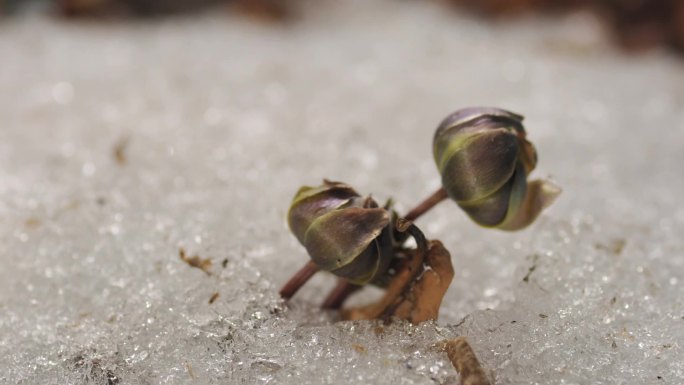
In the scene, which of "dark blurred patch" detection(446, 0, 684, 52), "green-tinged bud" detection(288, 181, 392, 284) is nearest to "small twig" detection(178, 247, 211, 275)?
"green-tinged bud" detection(288, 181, 392, 284)

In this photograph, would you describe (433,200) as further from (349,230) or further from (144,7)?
(144,7)

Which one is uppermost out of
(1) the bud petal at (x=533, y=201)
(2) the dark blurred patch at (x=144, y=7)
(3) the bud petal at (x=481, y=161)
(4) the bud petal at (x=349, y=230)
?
(3) the bud petal at (x=481, y=161)

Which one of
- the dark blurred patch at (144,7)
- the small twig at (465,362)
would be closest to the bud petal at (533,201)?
the small twig at (465,362)

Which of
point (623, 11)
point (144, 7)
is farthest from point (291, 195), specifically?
point (623, 11)

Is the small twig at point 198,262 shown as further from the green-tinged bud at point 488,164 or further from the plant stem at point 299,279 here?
the green-tinged bud at point 488,164

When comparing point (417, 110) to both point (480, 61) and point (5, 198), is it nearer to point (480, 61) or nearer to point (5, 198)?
point (480, 61)

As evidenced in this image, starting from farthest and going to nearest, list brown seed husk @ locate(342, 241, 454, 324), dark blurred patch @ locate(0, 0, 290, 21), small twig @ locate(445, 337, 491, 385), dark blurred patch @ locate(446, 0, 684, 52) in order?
1. dark blurred patch @ locate(446, 0, 684, 52)
2. dark blurred patch @ locate(0, 0, 290, 21)
3. brown seed husk @ locate(342, 241, 454, 324)
4. small twig @ locate(445, 337, 491, 385)

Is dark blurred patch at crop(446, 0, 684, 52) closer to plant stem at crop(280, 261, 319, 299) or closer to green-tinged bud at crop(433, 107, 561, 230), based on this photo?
green-tinged bud at crop(433, 107, 561, 230)
